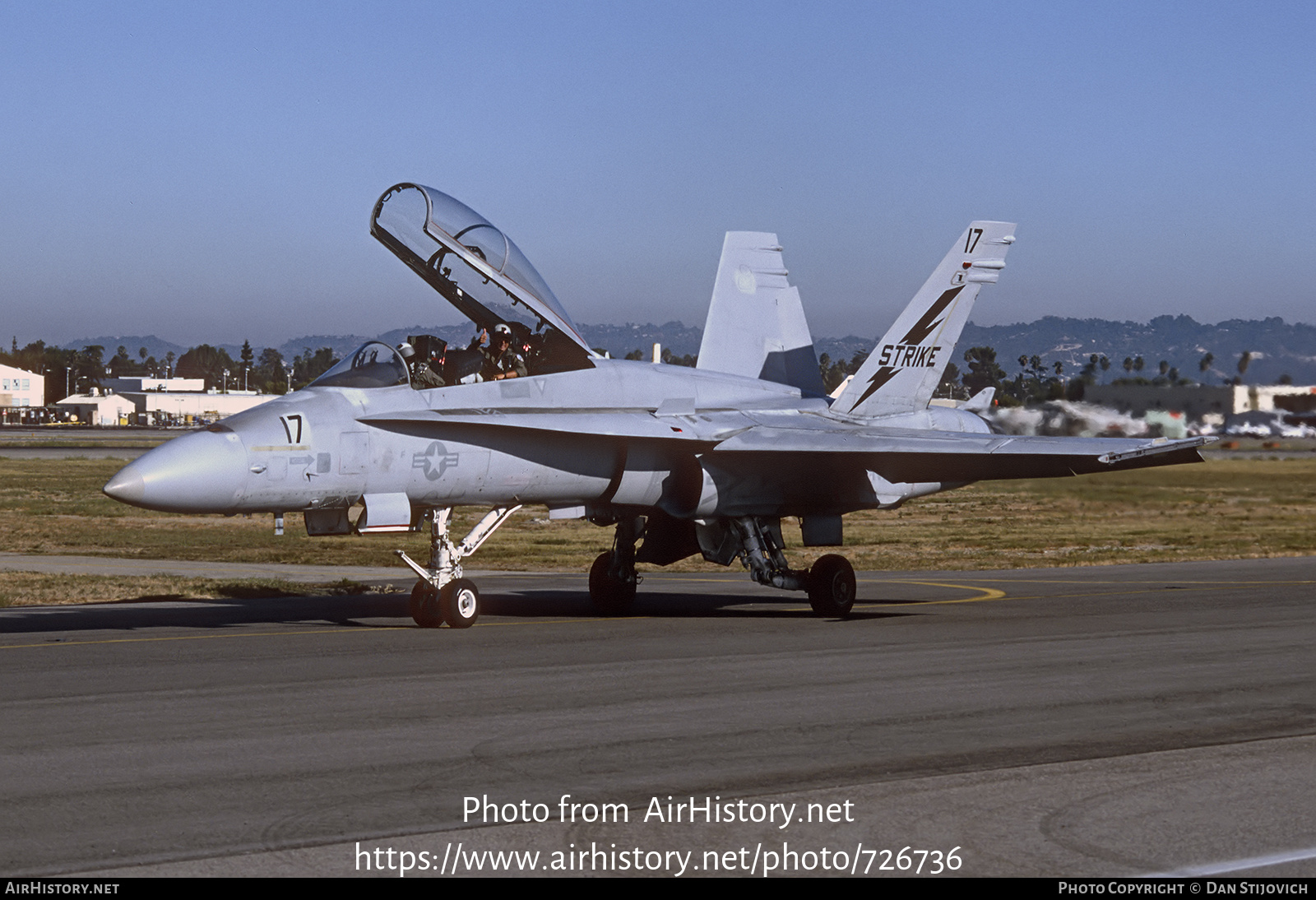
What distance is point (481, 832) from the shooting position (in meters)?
6.99

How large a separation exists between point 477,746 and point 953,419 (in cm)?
1338

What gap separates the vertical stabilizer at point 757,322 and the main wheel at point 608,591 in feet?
13.7

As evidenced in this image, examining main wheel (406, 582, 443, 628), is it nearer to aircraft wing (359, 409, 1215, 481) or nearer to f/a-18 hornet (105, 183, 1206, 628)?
f/a-18 hornet (105, 183, 1206, 628)

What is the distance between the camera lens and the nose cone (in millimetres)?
13047

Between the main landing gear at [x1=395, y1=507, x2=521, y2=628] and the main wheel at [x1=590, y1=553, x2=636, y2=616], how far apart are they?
295 cm

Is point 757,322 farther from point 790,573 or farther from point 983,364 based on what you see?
point 983,364

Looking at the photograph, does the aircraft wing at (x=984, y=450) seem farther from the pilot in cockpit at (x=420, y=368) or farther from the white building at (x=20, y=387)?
the white building at (x=20, y=387)

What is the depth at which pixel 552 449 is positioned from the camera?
54.1 ft

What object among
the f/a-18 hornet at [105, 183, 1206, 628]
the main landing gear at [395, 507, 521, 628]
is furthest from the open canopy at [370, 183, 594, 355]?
the main landing gear at [395, 507, 521, 628]

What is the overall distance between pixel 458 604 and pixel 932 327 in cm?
911

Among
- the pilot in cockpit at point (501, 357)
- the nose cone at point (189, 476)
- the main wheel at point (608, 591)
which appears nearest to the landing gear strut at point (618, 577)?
the main wheel at point (608, 591)

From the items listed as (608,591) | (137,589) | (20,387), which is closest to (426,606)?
(608,591)

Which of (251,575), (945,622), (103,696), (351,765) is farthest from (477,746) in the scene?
(251,575)

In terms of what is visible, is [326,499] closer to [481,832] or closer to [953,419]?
[481,832]
